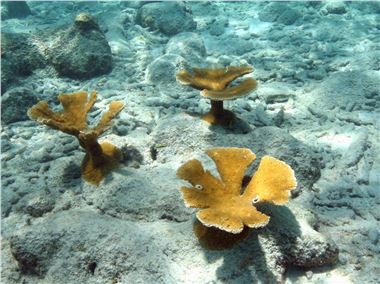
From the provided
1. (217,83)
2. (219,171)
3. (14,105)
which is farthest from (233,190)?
(14,105)

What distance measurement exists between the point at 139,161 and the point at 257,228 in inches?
57.5

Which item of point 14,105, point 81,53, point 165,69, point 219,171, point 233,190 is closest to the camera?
point 233,190

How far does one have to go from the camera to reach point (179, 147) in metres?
3.71

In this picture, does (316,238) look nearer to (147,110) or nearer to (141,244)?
(141,244)

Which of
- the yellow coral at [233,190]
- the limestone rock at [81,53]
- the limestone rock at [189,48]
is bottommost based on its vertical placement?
the limestone rock at [189,48]

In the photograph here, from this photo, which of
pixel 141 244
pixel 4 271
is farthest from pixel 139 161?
pixel 4 271

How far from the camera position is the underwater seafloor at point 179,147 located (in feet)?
8.79

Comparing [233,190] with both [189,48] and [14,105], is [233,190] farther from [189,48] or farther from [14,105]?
[189,48]

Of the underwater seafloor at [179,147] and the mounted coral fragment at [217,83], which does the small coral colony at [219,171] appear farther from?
the underwater seafloor at [179,147]

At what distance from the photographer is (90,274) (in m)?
2.66

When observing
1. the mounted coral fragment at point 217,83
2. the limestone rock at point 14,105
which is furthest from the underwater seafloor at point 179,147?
the mounted coral fragment at point 217,83

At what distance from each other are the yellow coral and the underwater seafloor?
0.73 feet

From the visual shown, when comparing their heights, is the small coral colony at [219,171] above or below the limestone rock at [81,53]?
above

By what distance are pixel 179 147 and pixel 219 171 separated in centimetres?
86
